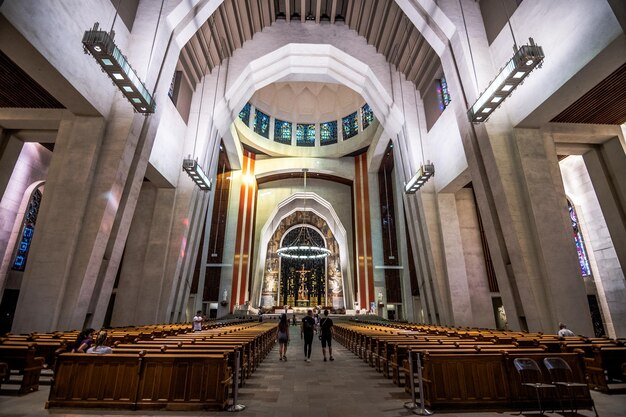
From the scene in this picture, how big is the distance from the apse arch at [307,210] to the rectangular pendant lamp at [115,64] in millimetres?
18634

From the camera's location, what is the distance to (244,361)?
4.59m

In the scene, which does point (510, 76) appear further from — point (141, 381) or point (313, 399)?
point (141, 381)

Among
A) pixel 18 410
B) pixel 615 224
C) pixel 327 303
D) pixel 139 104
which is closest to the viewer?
pixel 18 410

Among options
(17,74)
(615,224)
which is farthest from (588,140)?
(17,74)

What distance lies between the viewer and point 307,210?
28.9m

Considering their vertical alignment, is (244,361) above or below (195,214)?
below

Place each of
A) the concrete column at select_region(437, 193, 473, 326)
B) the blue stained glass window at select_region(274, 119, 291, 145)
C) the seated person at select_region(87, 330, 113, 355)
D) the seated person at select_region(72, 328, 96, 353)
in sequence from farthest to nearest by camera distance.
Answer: the blue stained glass window at select_region(274, 119, 291, 145) → the concrete column at select_region(437, 193, 473, 326) → the seated person at select_region(72, 328, 96, 353) → the seated person at select_region(87, 330, 113, 355)

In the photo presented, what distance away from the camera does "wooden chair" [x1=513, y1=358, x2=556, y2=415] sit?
3205 millimetres

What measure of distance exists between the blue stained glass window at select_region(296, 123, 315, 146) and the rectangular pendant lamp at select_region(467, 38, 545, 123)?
1954 centimetres

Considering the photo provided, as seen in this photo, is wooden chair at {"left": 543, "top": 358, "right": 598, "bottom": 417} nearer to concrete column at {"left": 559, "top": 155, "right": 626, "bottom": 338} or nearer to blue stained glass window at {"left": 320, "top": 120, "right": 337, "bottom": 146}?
concrete column at {"left": 559, "top": 155, "right": 626, "bottom": 338}

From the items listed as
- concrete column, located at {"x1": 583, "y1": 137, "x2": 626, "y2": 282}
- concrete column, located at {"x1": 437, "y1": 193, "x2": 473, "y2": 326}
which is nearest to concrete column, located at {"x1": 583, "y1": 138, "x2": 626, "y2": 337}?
concrete column, located at {"x1": 583, "y1": 137, "x2": 626, "y2": 282}

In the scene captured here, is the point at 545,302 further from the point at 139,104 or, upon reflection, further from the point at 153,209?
the point at 153,209

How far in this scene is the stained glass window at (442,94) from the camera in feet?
43.6

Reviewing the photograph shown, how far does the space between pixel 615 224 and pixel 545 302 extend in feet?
13.5
